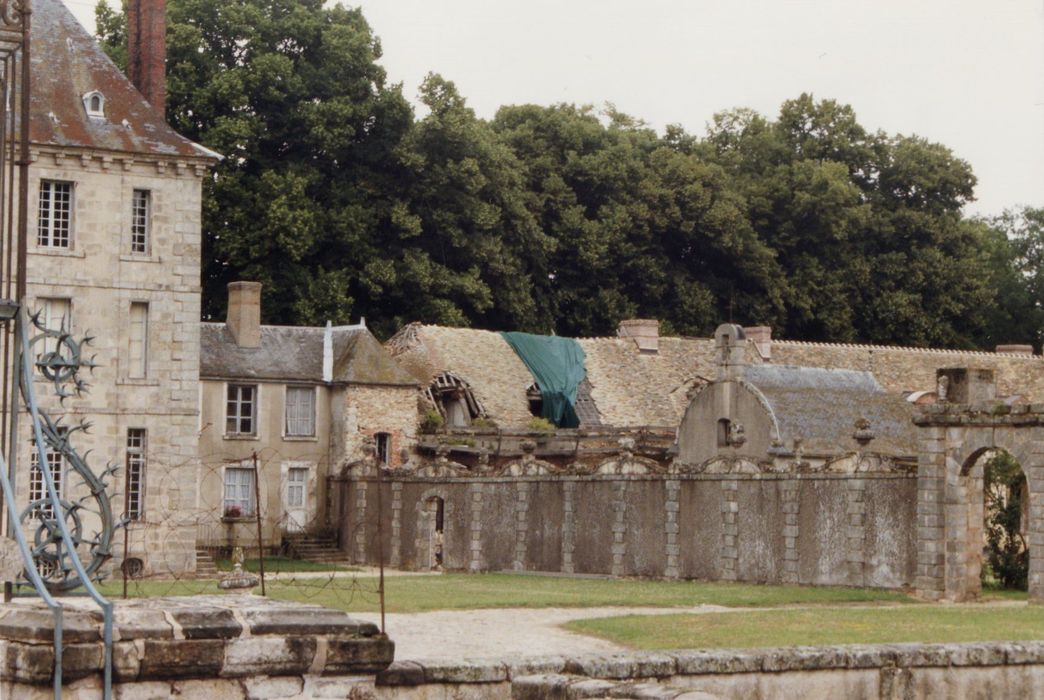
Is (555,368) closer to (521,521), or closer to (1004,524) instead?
(521,521)

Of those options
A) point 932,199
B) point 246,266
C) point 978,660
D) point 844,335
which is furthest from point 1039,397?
point 978,660

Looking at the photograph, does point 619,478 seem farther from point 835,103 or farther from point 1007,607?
point 835,103

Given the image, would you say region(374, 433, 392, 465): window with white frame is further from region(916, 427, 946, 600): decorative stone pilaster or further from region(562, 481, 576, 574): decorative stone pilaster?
region(916, 427, 946, 600): decorative stone pilaster

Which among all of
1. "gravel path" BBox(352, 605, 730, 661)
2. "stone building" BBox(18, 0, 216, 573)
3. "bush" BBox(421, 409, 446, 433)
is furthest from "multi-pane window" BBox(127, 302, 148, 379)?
"gravel path" BBox(352, 605, 730, 661)

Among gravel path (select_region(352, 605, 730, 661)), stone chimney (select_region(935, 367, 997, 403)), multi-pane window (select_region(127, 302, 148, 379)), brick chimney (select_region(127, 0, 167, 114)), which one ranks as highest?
brick chimney (select_region(127, 0, 167, 114))

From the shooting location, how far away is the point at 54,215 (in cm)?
3741

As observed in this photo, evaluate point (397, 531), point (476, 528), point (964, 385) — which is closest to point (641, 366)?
point (397, 531)

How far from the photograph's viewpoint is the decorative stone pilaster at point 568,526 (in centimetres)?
3703

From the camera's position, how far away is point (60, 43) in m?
39.3

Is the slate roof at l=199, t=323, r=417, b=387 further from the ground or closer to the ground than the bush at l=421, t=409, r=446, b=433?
further from the ground

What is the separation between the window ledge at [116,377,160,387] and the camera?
3819 centimetres

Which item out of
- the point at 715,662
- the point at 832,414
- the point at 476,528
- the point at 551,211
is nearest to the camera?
the point at 715,662

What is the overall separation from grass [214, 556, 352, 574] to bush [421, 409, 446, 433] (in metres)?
5.89

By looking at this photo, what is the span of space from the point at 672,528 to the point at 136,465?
1142 centimetres
